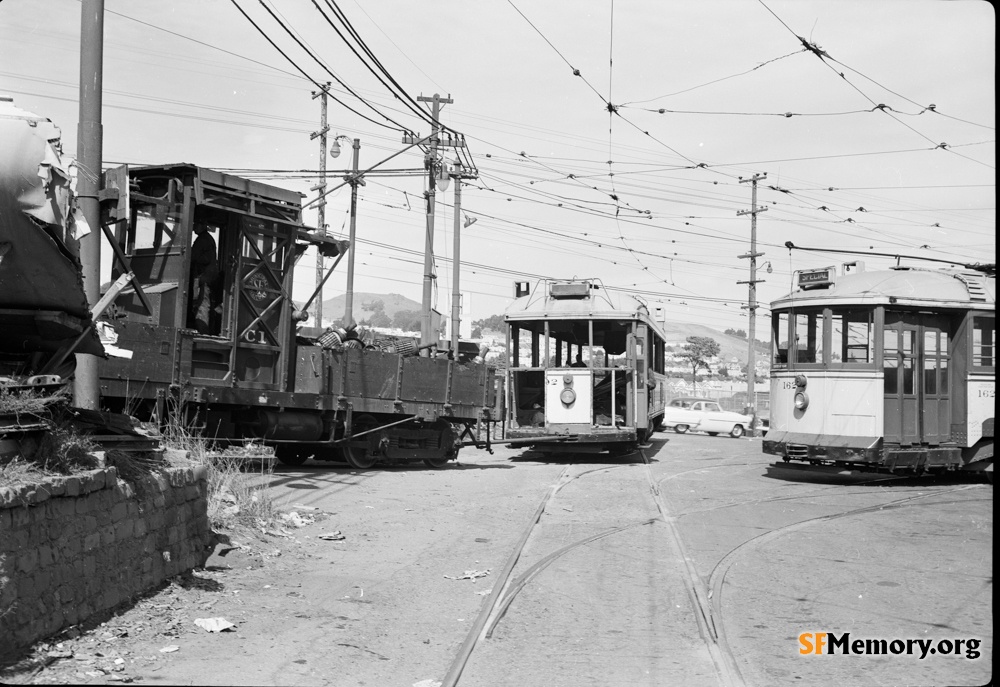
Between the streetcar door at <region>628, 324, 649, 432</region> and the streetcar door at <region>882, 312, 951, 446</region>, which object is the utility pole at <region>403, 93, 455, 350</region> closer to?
the streetcar door at <region>628, 324, 649, 432</region>

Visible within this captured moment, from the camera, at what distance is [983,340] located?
14.8 m

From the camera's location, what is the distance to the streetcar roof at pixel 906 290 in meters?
14.3

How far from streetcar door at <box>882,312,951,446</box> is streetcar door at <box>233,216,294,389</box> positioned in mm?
9660

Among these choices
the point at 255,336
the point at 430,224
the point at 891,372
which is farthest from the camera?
the point at 430,224

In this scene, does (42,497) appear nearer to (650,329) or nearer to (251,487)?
(251,487)

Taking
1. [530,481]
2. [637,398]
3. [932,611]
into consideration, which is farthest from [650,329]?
[932,611]

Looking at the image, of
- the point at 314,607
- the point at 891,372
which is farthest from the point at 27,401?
the point at 891,372

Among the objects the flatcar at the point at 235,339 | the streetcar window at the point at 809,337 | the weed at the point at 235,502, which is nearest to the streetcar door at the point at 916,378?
the streetcar window at the point at 809,337

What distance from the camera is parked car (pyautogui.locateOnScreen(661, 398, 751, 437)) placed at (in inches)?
1377

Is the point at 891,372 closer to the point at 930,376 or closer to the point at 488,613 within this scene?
the point at 930,376

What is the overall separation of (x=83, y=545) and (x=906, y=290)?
13080 mm

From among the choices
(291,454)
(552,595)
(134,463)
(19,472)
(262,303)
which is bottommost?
(552,595)

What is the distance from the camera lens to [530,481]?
1448 centimetres

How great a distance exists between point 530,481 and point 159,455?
8.25m
